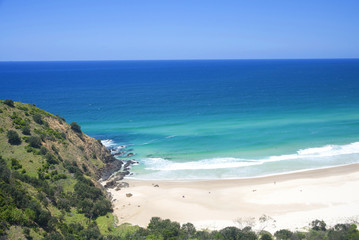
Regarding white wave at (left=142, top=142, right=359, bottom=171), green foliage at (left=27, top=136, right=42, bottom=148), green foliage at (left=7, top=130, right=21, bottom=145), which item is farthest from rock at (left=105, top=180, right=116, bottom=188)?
green foliage at (left=7, top=130, right=21, bottom=145)

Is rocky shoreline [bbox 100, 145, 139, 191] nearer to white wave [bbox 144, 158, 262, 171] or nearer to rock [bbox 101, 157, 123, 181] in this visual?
rock [bbox 101, 157, 123, 181]

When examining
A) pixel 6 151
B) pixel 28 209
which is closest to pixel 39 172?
pixel 6 151

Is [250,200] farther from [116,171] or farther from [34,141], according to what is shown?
[34,141]

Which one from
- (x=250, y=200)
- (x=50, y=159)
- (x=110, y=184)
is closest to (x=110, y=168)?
(x=110, y=184)

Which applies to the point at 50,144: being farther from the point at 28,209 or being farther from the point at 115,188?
the point at 28,209

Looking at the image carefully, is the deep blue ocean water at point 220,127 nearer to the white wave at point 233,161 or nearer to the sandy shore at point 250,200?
the white wave at point 233,161
